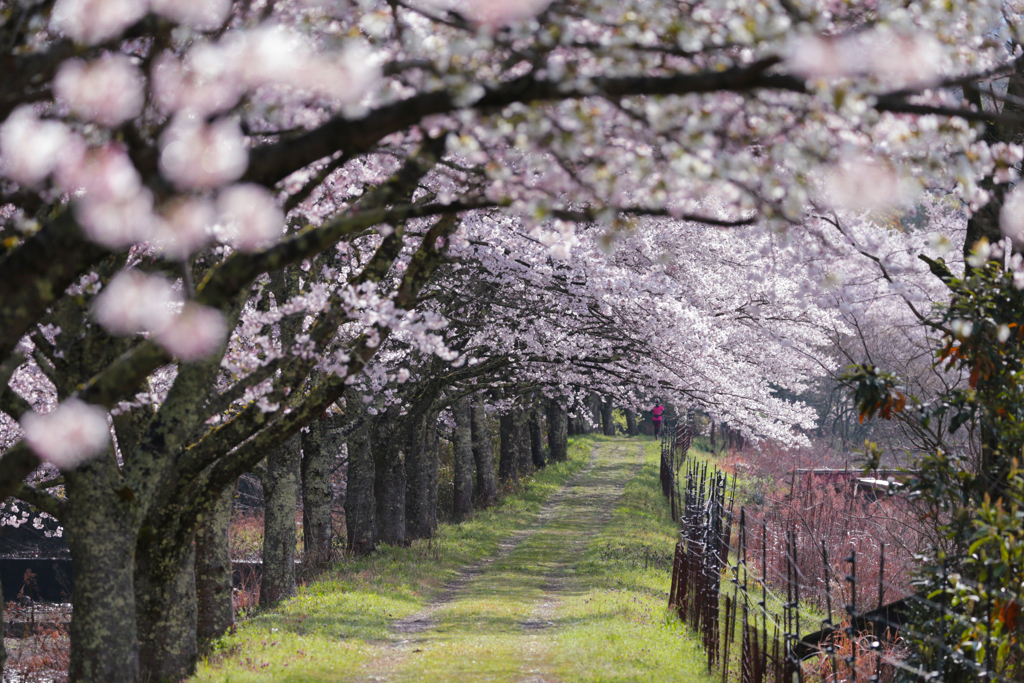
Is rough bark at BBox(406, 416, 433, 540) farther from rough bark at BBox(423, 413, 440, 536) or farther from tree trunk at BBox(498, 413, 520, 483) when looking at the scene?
tree trunk at BBox(498, 413, 520, 483)

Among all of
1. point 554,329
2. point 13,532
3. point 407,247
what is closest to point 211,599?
point 407,247

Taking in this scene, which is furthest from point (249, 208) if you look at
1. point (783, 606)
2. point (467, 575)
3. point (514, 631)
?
point (467, 575)

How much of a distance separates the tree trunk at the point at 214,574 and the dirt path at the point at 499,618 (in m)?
2.22

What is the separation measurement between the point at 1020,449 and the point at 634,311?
905 centimetres

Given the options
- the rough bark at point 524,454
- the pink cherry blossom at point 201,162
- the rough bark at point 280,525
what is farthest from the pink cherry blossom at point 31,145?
the rough bark at point 524,454

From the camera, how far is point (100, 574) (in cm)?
781

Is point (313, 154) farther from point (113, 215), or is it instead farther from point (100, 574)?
point (100, 574)

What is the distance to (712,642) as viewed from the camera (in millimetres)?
10648

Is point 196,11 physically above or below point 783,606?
above

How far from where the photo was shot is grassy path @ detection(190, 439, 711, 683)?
10391 mm

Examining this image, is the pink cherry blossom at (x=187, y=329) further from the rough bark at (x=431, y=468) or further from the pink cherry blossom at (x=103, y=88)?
the rough bark at (x=431, y=468)

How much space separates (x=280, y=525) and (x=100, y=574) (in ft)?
25.3

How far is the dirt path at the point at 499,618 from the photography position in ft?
35.0

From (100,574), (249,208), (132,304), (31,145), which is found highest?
(31,145)
